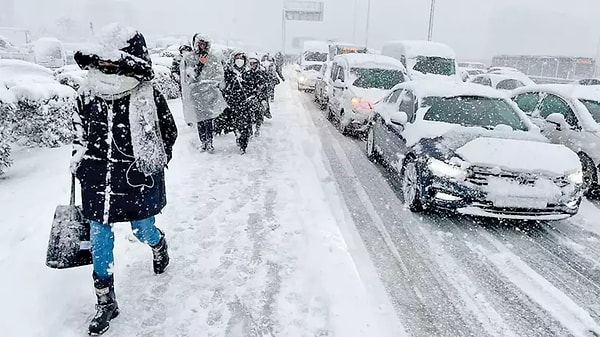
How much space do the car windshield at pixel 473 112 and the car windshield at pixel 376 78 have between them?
488cm

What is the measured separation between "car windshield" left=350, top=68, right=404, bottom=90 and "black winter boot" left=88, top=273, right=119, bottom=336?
9.27 meters

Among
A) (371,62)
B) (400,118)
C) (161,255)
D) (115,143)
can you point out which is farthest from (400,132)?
(371,62)

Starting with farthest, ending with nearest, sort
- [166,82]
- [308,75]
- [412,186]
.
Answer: [308,75]
[166,82]
[412,186]

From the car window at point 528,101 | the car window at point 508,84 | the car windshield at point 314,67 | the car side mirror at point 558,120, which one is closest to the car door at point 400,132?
the car side mirror at point 558,120

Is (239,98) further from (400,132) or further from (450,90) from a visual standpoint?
(450,90)

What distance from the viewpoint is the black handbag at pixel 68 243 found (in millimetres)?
3225

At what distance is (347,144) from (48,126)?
568 centimetres

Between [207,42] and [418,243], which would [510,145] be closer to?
[418,243]

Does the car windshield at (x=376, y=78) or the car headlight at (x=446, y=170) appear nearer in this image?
the car headlight at (x=446, y=170)

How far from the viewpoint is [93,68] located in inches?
116

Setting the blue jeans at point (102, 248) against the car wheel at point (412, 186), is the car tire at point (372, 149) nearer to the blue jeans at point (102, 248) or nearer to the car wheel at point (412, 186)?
the car wheel at point (412, 186)

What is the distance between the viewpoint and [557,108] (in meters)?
7.98

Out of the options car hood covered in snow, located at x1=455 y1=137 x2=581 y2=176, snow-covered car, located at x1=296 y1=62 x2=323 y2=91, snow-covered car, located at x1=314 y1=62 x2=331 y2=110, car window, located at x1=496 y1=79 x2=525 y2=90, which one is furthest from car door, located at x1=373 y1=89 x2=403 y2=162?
Result: snow-covered car, located at x1=296 y1=62 x2=323 y2=91

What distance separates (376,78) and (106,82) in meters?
9.70
